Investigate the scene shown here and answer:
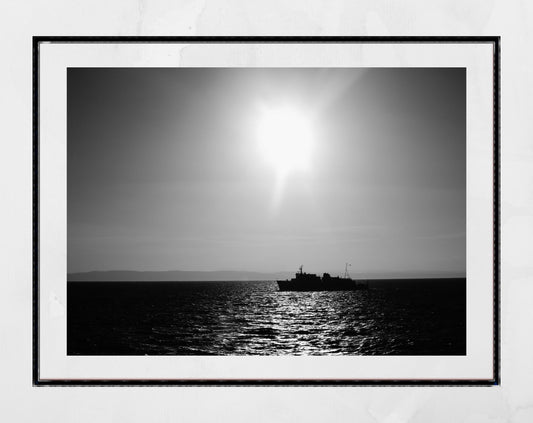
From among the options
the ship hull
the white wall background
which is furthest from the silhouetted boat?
the white wall background

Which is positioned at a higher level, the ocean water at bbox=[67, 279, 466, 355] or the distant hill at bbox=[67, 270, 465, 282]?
the distant hill at bbox=[67, 270, 465, 282]

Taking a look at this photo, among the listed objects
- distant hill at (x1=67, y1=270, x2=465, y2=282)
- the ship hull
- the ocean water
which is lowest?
the ocean water

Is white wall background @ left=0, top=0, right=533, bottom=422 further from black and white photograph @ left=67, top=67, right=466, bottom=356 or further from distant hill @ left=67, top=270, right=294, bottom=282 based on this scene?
distant hill @ left=67, top=270, right=294, bottom=282

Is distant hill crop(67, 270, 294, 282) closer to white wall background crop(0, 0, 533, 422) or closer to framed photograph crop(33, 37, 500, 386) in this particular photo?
framed photograph crop(33, 37, 500, 386)

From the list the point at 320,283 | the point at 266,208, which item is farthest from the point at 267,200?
the point at 320,283
